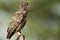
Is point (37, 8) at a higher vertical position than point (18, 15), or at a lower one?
lower

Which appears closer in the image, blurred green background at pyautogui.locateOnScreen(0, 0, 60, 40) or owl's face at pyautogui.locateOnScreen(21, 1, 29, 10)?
owl's face at pyautogui.locateOnScreen(21, 1, 29, 10)

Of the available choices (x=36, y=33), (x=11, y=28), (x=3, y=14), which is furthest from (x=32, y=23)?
(x=11, y=28)

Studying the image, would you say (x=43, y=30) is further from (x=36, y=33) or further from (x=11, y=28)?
(x=11, y=28)

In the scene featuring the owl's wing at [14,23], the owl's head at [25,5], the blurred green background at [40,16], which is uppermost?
the owl's head at [25,5]

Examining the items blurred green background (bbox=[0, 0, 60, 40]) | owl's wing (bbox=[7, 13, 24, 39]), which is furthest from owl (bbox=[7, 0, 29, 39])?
blurred green background (bbox=[0, 0, 60, 40])

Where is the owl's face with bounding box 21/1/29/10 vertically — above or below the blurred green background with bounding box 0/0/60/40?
above

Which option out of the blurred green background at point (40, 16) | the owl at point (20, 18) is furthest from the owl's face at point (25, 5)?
the blurred green background at point (40, 16)

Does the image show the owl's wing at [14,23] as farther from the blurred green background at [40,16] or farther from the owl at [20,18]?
the blurred green background at [40,16]

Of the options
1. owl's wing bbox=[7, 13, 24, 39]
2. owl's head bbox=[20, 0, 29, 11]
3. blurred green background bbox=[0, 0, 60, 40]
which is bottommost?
blurred green background bbox=[0, 0, 60, 40]

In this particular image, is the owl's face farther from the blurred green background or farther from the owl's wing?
the blurred green background
